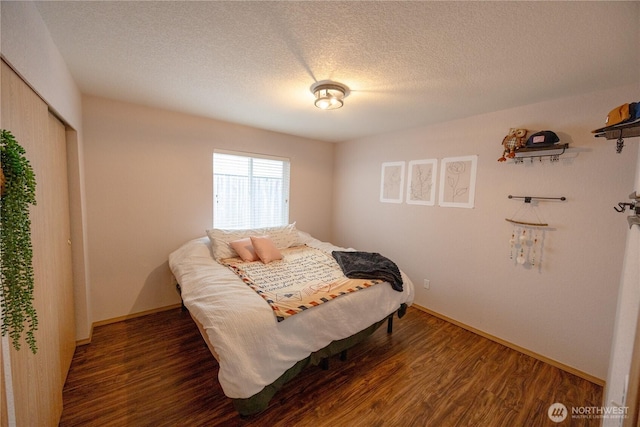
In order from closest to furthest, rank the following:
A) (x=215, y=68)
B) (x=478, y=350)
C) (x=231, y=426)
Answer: (x=231, y=426) → (x=215, y=68) → (x=478, y=350)

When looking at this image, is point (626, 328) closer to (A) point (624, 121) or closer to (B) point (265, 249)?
(A) point (624, 121)

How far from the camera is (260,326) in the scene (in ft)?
5.02

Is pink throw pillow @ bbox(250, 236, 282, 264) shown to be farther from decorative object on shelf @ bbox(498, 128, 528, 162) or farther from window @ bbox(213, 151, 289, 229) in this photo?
decorative object on shelf @ bbox(498, 128, 528, 162)

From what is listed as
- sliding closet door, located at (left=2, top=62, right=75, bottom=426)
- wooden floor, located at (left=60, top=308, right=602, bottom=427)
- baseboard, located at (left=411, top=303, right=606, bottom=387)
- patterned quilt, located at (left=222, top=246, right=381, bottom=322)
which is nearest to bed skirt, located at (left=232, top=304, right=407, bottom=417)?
wooden floor, located at (left=60, top=308, right=602, bottom=427)

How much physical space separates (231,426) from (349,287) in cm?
119

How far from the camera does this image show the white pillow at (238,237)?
2689 millimetres

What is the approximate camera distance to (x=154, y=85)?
207 centimetres

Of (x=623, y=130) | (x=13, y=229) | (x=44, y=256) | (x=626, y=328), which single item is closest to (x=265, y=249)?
(x=44, y=256)

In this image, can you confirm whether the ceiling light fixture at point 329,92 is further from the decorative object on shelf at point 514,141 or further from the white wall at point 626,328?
the white wall at point 626,328

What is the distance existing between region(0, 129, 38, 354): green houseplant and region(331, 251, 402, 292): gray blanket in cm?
195

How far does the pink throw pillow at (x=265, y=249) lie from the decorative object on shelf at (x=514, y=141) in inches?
99.9

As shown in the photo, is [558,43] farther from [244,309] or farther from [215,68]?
[244,309]

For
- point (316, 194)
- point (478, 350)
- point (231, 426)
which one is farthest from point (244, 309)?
point (316, 194)

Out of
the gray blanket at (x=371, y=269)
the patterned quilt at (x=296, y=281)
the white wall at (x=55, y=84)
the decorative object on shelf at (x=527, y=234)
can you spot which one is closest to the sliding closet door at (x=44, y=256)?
the white wall at (x=55, y=84)
